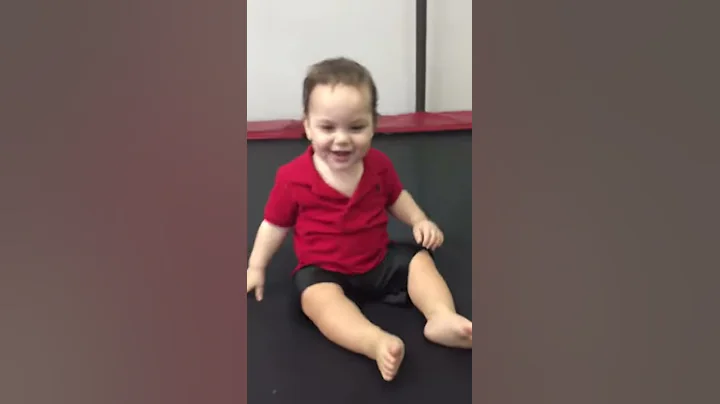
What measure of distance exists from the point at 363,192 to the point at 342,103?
0.15 m

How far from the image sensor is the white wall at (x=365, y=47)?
1.33 meters

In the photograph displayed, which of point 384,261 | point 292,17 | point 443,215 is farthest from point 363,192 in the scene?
point 292,17

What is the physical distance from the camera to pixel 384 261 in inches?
34.8

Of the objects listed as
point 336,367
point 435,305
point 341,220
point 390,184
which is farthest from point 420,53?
point 336,367

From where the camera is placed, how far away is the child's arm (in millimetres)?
862

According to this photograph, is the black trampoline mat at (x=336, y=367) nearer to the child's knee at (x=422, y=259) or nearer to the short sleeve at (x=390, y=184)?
the child's knee at (x=422, y=259)

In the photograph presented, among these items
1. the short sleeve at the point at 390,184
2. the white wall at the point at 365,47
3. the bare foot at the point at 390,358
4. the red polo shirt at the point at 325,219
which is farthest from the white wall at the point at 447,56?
the bare foot at the point at 390,358

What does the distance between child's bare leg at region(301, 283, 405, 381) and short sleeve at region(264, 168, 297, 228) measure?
5.0 inches

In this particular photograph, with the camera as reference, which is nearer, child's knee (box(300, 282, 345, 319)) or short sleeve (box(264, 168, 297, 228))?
child's knee (box(300, 282, 345, 319))

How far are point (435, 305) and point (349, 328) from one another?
0.13m

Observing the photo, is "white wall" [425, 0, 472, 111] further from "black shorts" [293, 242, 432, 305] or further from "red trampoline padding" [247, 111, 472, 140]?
"black shorts" [293, 242, 432, 305]

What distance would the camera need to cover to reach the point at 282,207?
0.88 m

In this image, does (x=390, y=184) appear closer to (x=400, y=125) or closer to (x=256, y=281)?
(x=256, y=281)

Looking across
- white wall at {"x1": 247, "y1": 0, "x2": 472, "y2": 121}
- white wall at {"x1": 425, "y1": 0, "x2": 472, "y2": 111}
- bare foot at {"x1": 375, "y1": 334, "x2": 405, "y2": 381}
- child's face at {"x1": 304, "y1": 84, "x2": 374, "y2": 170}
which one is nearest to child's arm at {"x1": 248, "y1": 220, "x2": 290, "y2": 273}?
child's face at {"x1": 304, "y1": 84, "x2": 374, "y2": 170}
